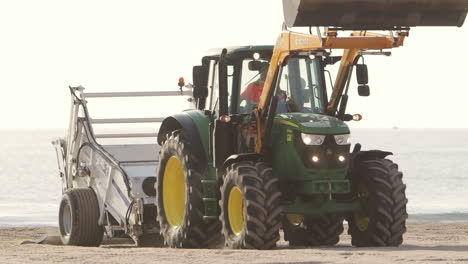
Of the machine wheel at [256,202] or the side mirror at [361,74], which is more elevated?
the side mirror at [361,74]

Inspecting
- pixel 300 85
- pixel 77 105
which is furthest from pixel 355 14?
pixel 77 105

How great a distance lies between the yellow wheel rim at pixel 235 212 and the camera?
16625mm

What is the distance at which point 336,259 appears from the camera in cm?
1499

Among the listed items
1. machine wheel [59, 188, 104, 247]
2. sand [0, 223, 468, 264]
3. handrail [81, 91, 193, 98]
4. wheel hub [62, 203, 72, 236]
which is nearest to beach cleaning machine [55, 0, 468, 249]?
sand [0, 223, 468, 264]

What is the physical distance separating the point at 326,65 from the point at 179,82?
10.1ft

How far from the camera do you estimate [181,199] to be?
18312mm

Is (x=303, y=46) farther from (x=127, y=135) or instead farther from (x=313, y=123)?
(x=127, y=135)

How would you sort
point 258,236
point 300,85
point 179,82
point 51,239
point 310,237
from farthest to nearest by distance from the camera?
point 51,239 → point 179,82 → point 310,237 → point 300,85 → point 258,236

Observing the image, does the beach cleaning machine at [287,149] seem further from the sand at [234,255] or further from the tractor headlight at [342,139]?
the sand at [234,255]

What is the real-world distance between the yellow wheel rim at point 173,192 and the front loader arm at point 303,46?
1.75m

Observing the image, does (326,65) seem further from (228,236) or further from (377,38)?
(228,236)

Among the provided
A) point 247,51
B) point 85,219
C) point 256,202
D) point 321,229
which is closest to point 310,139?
point 256,202

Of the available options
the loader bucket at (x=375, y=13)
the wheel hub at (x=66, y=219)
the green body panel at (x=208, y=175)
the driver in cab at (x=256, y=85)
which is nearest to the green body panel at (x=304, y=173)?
the driver in cab at (x=256, y=85)

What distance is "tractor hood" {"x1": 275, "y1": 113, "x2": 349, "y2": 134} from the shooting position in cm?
1658
